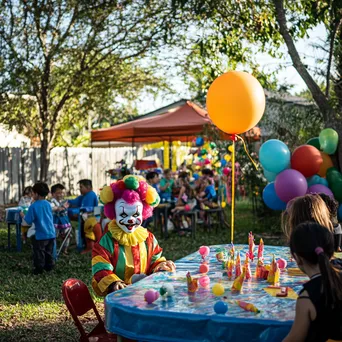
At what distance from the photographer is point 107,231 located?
15.2 ft

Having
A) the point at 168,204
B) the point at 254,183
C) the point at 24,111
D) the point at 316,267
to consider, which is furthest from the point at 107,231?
the point at 24,111

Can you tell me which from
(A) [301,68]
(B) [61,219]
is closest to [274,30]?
(A) [301,68]

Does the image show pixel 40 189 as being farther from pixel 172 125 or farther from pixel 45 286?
pixel 172 125

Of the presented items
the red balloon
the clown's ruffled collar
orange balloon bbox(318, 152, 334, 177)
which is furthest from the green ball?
orange balloon bbox(318, 152, 334, 177)

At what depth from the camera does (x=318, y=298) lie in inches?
106

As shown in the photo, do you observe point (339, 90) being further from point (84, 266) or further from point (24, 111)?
point (24, 111)

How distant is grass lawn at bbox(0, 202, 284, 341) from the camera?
18.3 feet

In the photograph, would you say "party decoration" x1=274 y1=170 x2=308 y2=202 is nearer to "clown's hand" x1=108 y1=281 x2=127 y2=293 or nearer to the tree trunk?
"clown's hand" x1=108 y1=281 x2=127 y2=293

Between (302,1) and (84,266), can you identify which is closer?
(84,266)

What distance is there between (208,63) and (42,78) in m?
3.92

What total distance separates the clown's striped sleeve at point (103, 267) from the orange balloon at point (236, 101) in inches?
61.8

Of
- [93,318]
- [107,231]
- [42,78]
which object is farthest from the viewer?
[42,78]

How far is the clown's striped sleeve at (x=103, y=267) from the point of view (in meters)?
4.21

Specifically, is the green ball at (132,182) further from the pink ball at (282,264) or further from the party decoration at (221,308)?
the party decoration at (221,308)
